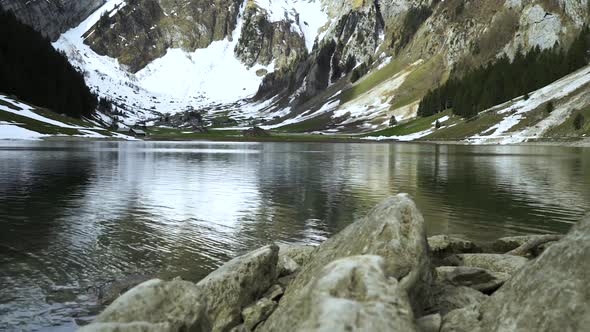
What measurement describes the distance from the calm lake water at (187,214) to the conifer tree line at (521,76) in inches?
5200

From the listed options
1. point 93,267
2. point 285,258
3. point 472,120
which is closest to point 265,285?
point 285,258

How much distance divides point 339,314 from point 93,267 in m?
13.0

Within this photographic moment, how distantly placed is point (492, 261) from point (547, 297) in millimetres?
8426

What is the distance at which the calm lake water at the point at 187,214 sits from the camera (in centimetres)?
1672

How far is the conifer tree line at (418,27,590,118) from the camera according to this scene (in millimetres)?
171312

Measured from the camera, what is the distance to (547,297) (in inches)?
301

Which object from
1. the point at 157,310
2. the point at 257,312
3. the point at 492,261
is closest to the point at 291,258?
the point at 257,312

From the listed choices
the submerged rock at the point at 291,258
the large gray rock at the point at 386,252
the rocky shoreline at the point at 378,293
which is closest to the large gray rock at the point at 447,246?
the rocky shoreline at the point at 378,293

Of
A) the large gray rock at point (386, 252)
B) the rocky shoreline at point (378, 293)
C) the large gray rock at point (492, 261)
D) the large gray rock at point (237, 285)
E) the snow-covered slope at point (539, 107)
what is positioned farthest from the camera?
the snow-covered slope at point (539, 107)

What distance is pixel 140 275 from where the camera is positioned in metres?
16.9

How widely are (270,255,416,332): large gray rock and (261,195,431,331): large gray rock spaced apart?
7 cm

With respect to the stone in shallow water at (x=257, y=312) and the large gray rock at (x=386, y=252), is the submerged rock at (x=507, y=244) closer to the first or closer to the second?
the large gray rock at (x=386, y=252)

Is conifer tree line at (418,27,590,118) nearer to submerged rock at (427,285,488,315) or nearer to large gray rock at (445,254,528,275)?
large gray rock at (445,254,528,275)

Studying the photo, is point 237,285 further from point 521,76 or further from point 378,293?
point 521,76
